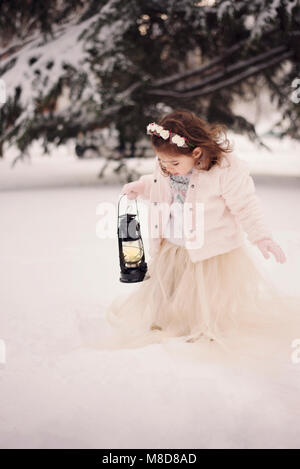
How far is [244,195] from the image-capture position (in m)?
2.05

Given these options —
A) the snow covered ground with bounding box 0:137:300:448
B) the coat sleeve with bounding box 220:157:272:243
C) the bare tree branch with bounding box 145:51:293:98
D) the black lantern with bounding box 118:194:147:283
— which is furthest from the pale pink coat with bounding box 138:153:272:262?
the bare tree branch with bounding box 145:51:293:98

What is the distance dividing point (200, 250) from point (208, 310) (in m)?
0.31

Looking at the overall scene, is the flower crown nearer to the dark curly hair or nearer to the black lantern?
the dark curly hair

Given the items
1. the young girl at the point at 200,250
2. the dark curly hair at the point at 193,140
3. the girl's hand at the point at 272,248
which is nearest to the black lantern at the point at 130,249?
the young girl at the point at 200,250

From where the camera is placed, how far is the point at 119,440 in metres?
1.49

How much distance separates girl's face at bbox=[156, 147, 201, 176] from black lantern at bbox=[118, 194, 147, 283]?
0.28m

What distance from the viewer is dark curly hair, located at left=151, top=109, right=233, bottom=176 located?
1.96 m

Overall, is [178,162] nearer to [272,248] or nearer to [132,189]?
[132,189]

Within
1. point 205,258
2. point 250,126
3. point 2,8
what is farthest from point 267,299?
point 2,8

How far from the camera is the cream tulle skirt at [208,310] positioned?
2.15 m

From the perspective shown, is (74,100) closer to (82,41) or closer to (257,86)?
(82,41)

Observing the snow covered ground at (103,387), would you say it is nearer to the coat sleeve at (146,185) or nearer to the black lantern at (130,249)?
the black lantern at (130,249)

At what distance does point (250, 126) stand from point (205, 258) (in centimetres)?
645
